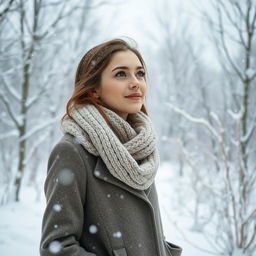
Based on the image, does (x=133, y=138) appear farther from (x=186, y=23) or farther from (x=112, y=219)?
(x=186, y=23)

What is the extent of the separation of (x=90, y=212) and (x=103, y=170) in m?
0.19

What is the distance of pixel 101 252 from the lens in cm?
107

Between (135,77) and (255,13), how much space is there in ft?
6.65

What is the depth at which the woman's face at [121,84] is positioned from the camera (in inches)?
50.1

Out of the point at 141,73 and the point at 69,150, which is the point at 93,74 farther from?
the point at 69,150

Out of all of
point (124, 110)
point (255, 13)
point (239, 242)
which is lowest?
point (239, 242)

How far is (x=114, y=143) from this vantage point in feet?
3.70

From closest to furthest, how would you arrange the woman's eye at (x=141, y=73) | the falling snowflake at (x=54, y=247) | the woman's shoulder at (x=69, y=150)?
the falling snowflake at (x=54, y=247)
the woman's shoulder at (x=69, y=150)
the woman's eye at (x=141, y=73)

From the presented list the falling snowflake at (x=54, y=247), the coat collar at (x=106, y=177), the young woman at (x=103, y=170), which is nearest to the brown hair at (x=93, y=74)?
the young woman at (x=103, y=170)

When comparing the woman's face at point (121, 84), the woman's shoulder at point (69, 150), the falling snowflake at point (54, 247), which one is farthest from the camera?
the woman's face at point (121, 84)

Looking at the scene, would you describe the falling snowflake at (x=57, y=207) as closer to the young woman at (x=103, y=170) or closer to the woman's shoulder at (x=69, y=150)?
the young woman at (x=103, y=170)

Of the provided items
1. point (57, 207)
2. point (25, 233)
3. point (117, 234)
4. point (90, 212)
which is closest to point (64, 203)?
point (57, 207)

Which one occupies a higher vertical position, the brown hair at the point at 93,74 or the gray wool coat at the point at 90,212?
the brown hair at the point at 93,74

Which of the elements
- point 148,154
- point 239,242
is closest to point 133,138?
point 148,154
